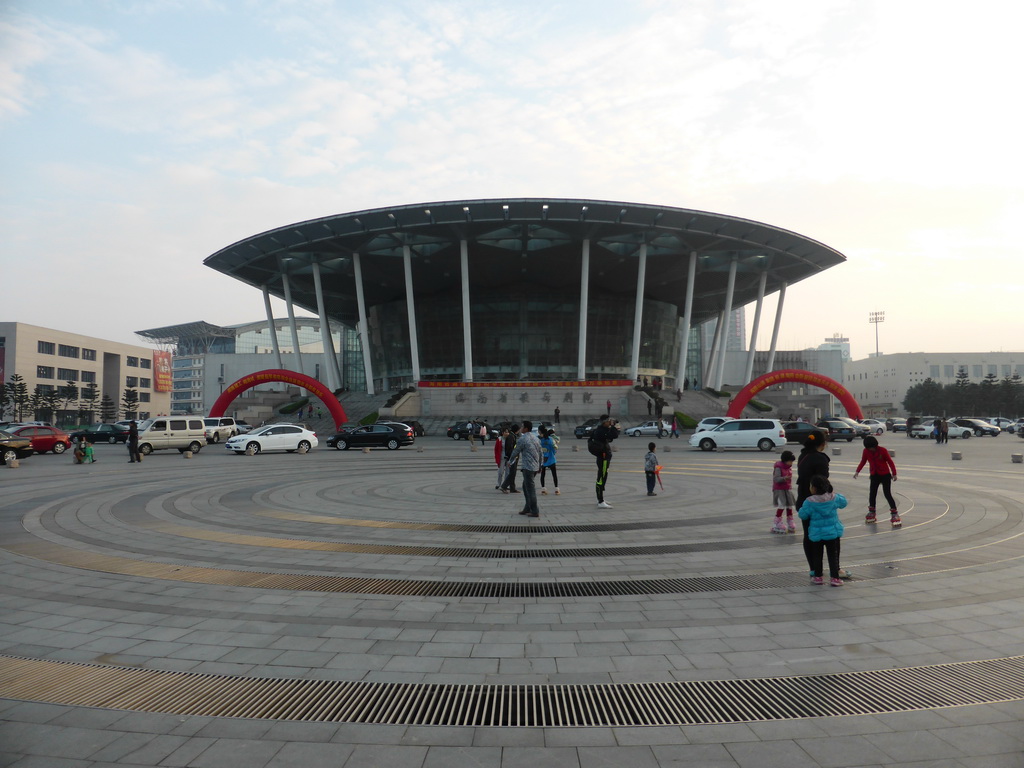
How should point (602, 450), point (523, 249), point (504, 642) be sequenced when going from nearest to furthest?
1. point (504, 642)
2. point (602, 450)
3. point (523, 249)

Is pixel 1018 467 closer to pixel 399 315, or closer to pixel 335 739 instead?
pixel 335 739

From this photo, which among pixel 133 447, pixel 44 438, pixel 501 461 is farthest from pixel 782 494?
pixel 44 438

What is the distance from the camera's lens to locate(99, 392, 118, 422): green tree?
315 feet

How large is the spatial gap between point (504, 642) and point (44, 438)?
3678 cm

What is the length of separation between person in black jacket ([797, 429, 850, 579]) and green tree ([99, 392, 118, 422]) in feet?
351

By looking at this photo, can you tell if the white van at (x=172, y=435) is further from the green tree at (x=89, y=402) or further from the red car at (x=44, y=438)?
the green tree at (x=89, y=402)

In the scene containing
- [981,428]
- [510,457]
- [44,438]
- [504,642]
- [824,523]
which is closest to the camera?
[504,642]

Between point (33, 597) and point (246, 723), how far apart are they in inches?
182

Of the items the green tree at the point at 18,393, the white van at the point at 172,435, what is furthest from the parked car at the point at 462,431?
the green tree at the point at 18,393

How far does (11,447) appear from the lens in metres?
26.9

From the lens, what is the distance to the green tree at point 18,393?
80.3 metres

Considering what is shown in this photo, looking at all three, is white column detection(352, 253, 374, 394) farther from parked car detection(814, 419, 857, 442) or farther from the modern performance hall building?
parked car detection(814, 419, 857, 442)

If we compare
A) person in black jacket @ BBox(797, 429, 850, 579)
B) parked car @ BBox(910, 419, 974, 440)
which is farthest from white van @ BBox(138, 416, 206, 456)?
parked car @ BBox(910, 419, 974, 440)

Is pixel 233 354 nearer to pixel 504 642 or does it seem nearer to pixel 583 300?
pixel 583 300
